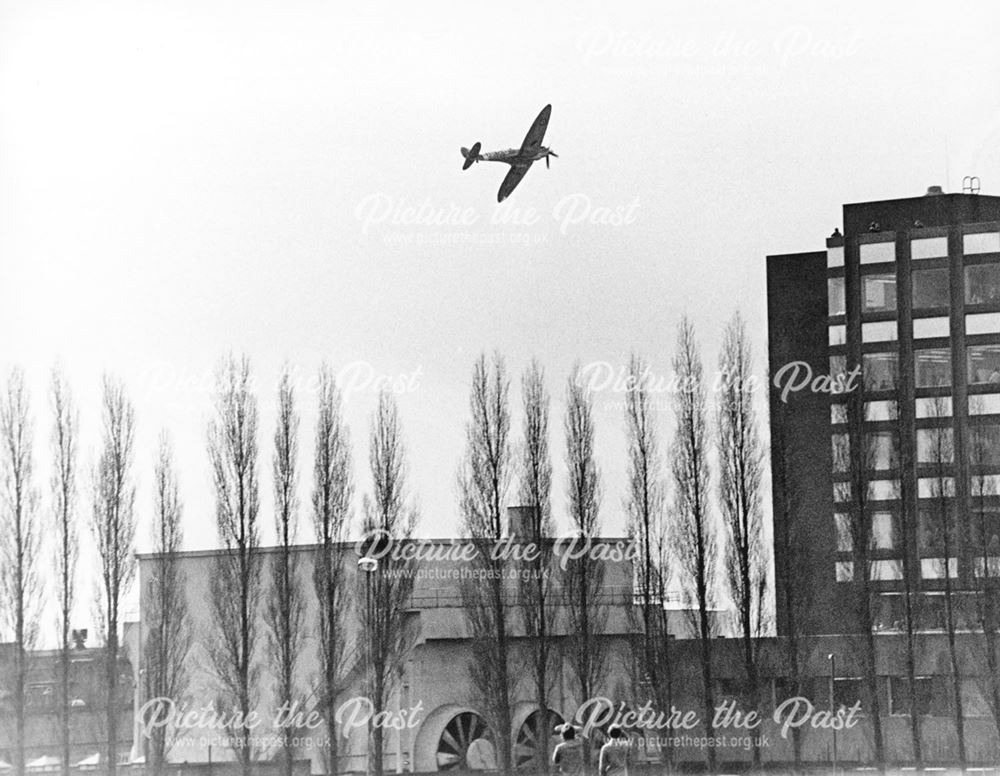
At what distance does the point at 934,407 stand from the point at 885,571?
5.36 ft

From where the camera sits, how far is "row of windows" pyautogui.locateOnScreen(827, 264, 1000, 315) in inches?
553

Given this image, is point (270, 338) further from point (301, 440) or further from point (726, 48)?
point (726, 48)

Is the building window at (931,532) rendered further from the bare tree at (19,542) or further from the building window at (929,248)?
the bare tree at (19,542)

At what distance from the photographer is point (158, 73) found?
32.7ft

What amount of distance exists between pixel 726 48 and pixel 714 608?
4.00 metres

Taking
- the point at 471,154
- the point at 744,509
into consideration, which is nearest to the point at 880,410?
the point at 744,509

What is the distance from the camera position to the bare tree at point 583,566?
428 inches

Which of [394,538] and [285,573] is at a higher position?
[394,538]

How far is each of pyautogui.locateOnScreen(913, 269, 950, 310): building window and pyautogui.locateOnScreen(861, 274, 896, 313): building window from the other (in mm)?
519

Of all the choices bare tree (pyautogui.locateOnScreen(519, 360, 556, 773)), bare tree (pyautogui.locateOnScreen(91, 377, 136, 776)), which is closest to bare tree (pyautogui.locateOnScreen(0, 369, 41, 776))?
bare tree (pyautogui.locateOnScreen(91, 377, 136, 776))

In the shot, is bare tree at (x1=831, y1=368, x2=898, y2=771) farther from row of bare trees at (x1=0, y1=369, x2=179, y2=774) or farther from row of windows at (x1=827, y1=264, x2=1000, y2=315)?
row of bare trees at (x1=0, y1=369, x2=179, y2=774)

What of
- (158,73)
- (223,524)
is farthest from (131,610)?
(158,73)

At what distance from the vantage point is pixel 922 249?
52.2 ft

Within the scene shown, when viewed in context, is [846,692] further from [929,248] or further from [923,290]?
[929,248]
